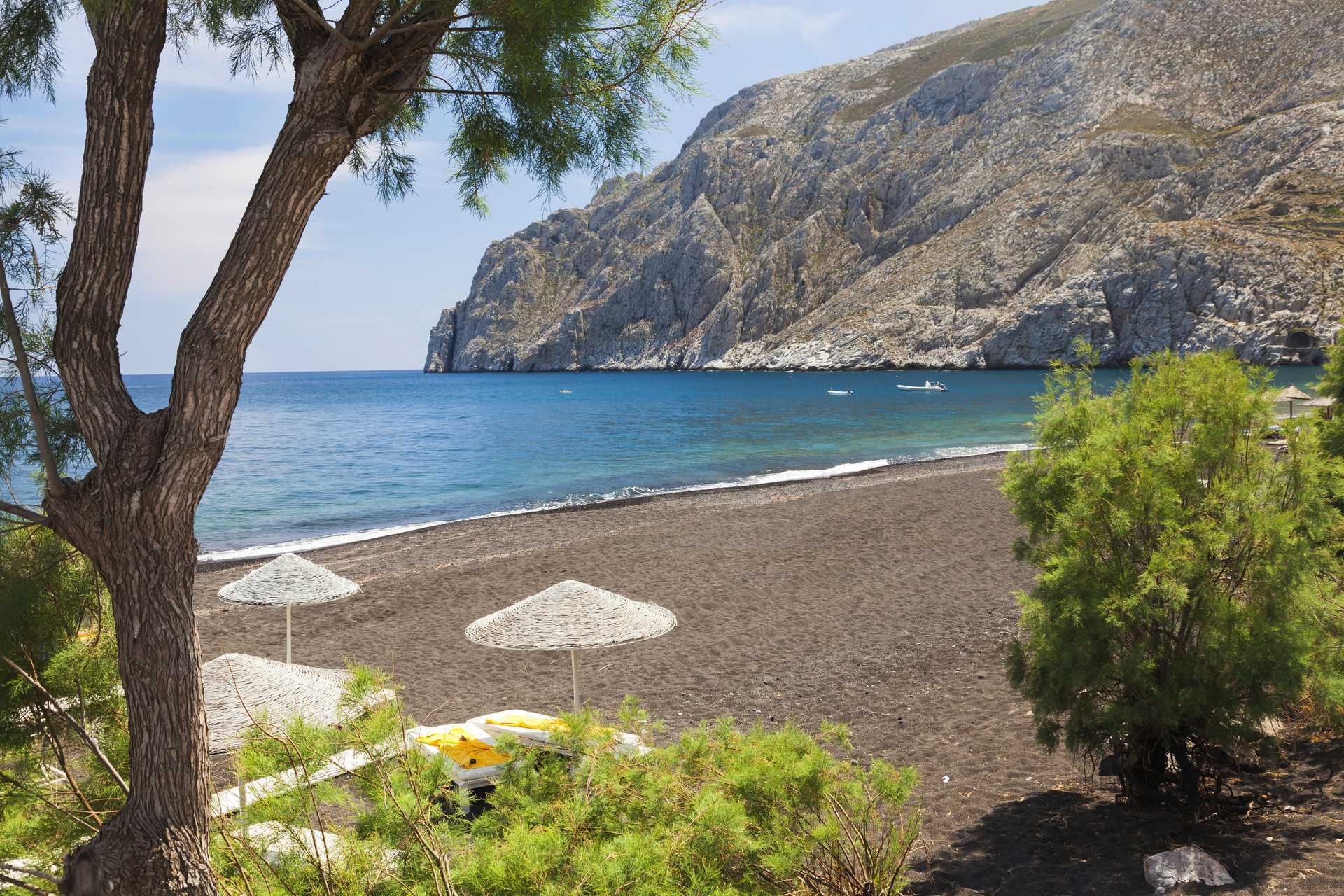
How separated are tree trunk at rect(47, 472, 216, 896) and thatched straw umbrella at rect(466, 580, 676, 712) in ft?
A: 12.6

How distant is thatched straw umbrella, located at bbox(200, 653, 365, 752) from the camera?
4.59 meters

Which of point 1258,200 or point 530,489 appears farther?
point 1258,200

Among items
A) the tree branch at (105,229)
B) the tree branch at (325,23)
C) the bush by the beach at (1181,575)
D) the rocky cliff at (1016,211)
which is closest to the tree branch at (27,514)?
the tree branch at (105,229)

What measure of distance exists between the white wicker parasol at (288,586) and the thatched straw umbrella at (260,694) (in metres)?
2.74

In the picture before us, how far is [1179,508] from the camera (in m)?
4.60

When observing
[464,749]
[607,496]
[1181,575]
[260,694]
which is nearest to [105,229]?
[260,694]

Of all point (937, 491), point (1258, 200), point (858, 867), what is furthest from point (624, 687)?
point (1258, 200)

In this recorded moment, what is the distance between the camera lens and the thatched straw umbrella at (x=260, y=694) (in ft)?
15.0

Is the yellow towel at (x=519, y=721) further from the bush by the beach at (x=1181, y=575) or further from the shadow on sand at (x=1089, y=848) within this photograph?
the bush by the beach at (x=1181, y=575)

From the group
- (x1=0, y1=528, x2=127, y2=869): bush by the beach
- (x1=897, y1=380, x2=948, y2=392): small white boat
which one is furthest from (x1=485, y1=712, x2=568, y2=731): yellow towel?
(x1=897, y1=380, x2=948, y2=392): small white boat

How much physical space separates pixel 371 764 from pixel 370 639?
8.89m

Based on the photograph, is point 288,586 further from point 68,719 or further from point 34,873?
point 34,873

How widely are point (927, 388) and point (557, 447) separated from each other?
111 feet

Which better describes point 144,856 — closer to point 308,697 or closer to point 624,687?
point 308,697
